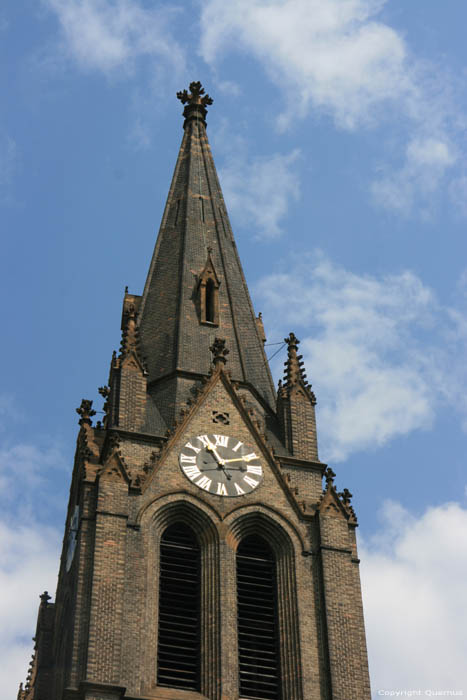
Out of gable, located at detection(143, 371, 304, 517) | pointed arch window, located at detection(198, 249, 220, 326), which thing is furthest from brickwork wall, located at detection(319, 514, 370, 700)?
pointed arch window, located at detection(198, 249, 220, 326)

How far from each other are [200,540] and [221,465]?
8.06ft

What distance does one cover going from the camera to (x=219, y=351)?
151ft

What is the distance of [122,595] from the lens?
38.2 metres

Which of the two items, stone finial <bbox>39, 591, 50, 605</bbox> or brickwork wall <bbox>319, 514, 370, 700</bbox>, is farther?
stone finial <bbox>39, 591, 50, 605</bbox>

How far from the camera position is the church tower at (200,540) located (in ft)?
124

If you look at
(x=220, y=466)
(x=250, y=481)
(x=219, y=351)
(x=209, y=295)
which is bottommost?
(x=250, y=481)

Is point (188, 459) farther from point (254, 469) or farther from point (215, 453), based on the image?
point (254, 469)

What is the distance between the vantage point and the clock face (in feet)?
137

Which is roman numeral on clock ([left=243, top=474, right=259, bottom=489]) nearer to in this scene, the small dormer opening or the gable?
the gable

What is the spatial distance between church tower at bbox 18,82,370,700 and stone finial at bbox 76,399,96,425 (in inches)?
2.1

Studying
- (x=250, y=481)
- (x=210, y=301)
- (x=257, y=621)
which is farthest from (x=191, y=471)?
(x=210, y=301)

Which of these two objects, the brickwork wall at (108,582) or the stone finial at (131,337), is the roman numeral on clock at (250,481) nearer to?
the brickwork wall at (108,582)

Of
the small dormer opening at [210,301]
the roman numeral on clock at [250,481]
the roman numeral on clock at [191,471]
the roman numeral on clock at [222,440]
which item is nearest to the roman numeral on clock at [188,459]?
the roman numeral on clock at [191,471]

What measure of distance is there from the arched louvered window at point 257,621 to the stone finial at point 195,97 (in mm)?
23428
